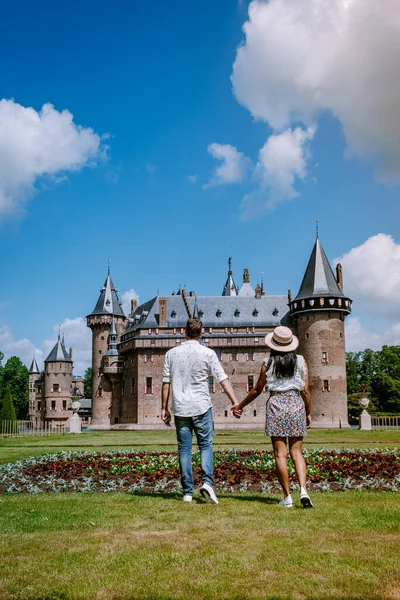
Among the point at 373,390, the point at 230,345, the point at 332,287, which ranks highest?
the point at 332,287

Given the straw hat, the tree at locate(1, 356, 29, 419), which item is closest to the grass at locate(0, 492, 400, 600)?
the straw hat

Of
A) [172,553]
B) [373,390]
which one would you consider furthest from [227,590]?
[373,390]

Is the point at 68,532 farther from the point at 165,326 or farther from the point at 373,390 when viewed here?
the point at 373,390

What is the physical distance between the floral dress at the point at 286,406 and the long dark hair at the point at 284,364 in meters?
0.04

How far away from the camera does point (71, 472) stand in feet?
33.6

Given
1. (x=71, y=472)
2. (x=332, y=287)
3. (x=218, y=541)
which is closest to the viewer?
(x=218, y=541)

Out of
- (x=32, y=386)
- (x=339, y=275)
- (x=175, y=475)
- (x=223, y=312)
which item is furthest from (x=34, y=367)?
(x=175, y=475)

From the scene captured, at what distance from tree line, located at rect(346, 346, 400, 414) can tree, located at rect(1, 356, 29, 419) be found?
43.3 meters

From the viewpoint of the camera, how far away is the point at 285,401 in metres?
6.93

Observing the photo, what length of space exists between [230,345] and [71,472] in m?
47.6

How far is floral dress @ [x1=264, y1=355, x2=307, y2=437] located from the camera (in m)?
6.83

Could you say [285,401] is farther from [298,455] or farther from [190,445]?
[190,445]

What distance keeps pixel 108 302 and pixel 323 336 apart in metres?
23.2

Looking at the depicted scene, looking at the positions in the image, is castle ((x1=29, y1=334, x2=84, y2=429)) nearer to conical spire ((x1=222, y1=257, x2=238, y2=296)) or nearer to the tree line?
conical spire ((x1=222, y1=257, x2=238, y2=296))
